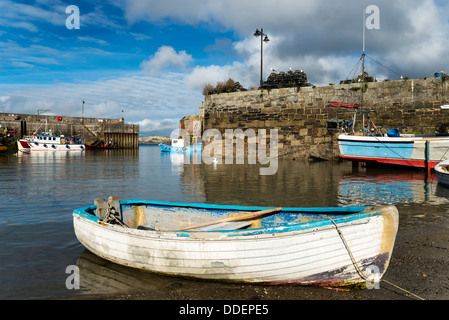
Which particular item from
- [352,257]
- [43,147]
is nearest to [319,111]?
[352,257]

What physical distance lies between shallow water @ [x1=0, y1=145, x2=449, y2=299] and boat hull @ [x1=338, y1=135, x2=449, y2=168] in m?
0.87

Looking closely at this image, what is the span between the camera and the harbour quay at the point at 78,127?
50.1m

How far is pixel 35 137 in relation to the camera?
45281mm

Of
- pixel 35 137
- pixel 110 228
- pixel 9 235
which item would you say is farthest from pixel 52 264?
pixel 35 137

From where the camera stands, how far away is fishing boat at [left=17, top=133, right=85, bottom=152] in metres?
42.9

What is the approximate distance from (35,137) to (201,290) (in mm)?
49219

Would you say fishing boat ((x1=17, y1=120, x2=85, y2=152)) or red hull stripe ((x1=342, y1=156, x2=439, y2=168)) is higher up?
fishing boat ((x1=17, y1=120, x2=85, y2=152))

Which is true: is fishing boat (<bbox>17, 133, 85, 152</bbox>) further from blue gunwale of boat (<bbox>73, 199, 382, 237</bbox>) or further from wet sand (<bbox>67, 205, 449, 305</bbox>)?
wet sand (<bbox>67, 205, 449, 305</bbox>)

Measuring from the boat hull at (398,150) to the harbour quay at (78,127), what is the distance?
47568mm

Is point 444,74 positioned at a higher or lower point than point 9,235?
higher

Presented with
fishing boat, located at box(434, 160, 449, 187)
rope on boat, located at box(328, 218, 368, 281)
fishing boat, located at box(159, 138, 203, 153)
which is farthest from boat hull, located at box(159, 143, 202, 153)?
rope on boat, located at box(328, 218, 368, 281)

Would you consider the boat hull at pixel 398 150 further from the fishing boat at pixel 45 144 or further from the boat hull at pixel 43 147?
the fishing boat at pixel 45 144

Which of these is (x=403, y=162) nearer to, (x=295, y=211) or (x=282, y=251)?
(x=295, y=211)
